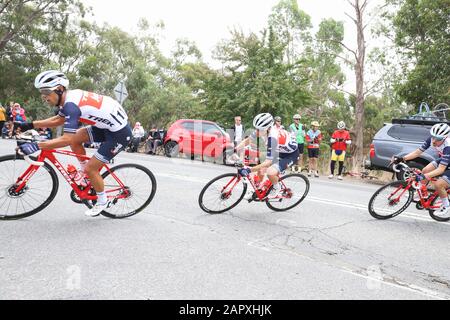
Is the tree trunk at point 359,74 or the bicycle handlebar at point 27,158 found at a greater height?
the tree trunk at point 359,74

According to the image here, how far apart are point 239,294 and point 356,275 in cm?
135

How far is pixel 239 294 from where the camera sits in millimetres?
3068

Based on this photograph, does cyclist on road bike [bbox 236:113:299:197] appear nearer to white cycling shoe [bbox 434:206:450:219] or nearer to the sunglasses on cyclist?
white cycling shoe [bbox 434:206:450:219]

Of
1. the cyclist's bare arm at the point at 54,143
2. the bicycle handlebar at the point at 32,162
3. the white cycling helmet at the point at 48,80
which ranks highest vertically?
the white cycling helmet at the point at 48,80

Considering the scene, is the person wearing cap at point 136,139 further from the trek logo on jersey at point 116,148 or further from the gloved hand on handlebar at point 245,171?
the trek logo on jersey at point 116,148

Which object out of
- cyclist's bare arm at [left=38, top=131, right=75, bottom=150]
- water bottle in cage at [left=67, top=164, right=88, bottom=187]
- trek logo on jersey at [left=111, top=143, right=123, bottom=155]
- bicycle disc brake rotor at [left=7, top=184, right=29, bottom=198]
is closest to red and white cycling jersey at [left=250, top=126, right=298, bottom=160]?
trek logo on jersey at [left=111, top=143, right=123, bottom=155]

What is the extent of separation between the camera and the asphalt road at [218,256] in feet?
10.2

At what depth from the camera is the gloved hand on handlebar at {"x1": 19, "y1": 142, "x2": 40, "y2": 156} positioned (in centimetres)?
430

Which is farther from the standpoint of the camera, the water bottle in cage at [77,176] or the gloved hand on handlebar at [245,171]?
the gloved hand on handlebar at [245,171]

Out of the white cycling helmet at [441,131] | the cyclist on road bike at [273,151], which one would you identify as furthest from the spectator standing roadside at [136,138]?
the white cycling helmet at [441,131]

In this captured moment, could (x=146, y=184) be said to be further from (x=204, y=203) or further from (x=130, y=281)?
(x=130, y=281)

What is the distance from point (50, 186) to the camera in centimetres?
485

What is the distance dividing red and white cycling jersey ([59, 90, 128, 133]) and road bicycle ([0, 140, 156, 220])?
0.60 m

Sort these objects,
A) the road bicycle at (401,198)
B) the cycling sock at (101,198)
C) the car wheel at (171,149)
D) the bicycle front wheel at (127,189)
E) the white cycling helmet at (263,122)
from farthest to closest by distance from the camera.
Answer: the car wheel at (171,149)
the road bicycle at (401,198)
the white cycling helmet at (263,122)
the bicycle front wheel at (127,189)
the cycling sock at (101,198)
